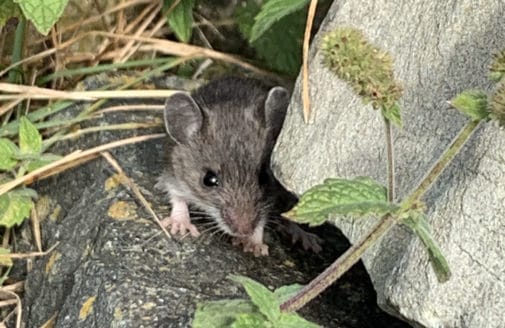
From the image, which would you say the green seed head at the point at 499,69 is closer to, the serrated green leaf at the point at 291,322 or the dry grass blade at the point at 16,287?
the serrated green leaf at the point at 291,322

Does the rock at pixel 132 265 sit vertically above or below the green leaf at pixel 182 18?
below

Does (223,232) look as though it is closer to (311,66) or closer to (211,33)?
(311,66)

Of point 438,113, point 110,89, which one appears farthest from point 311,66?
point 110,89

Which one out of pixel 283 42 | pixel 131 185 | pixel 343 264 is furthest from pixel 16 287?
pixel 343 264

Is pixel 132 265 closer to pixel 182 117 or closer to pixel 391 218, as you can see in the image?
pixel 182 117

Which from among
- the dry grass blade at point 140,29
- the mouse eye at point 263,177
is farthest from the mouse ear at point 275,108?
the dry grass blade at point 140,29

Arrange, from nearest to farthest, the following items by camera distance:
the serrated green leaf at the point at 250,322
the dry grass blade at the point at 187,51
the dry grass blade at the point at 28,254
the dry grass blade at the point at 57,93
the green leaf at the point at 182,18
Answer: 1. the serrated green leaf at the point at 250,322
2. the dry grass blade at the point at 28,254
3. the dry grass blade at the point at 57,93
4. the green leaf at the point at 182,18
5. the dry grass blade at the point at 187,51
